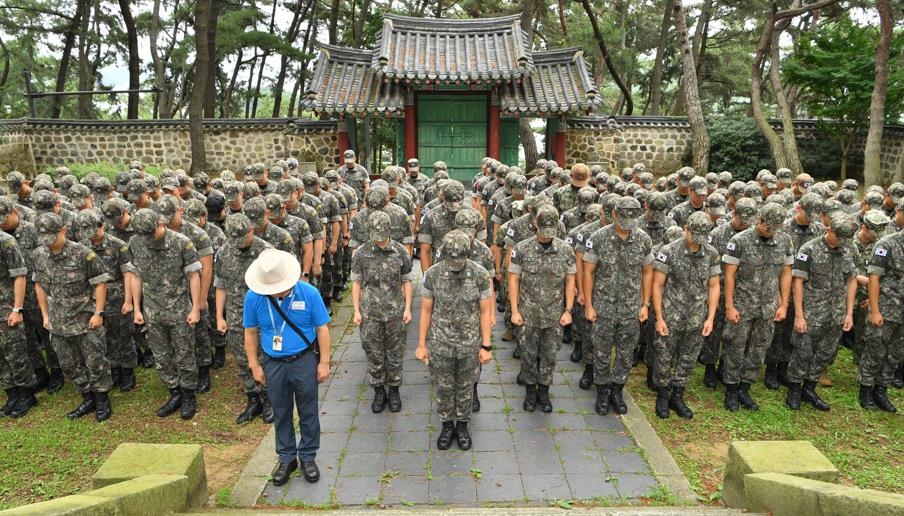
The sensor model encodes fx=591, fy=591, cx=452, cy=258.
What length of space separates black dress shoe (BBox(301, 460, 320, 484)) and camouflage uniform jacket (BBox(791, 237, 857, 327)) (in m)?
4.79

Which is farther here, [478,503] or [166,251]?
[166,251]

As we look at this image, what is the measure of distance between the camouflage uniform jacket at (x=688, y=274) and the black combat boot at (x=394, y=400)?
273 cm

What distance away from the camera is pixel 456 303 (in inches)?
193

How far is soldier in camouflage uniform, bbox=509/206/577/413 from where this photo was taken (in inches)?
214

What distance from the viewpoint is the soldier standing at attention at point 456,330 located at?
16.1ft

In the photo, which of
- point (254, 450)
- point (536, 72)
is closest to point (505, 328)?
point (254, 450)

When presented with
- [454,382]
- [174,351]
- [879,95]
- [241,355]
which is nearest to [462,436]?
[454,382]

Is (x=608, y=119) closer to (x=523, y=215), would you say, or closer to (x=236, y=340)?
(x=523, y=215)

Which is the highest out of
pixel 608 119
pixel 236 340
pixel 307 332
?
pixel 608 119

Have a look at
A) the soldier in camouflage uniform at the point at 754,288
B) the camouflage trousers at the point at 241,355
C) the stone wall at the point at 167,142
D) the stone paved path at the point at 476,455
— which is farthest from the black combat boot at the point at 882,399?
the stone wall at the point at 167,142

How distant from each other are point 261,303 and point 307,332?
1.30ft

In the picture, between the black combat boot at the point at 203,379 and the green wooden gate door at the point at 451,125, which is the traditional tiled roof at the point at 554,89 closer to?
the green wooden gate door at the point at 451,125

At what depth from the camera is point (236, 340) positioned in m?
5.50

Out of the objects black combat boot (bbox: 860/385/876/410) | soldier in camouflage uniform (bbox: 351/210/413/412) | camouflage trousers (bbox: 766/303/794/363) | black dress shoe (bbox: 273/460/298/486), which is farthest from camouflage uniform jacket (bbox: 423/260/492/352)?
black combat boot (bbox: 860/385/876/410)
